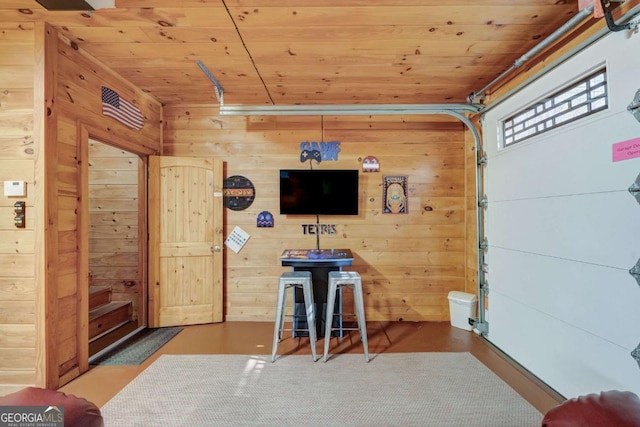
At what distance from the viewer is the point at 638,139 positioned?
1697 mm

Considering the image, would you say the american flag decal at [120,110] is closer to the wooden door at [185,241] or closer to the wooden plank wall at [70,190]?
the wooden plank wall at [70,190]

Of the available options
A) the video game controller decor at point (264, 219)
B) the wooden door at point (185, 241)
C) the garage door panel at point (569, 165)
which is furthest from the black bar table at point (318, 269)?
the garage door panel at point (569, 165)

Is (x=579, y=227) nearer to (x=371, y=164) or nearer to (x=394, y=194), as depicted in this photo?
(x=394, y=194)

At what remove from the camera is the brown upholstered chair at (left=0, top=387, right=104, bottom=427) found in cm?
99

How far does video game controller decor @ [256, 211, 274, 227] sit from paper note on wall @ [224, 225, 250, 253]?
0.24 m

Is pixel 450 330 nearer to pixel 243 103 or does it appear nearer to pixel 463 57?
pixel 463 57

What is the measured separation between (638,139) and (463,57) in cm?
148

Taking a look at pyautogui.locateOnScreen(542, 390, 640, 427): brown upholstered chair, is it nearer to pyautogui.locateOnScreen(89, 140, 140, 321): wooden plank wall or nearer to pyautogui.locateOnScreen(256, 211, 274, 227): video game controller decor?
pyautogui.locateOnScreen(256, 211, 274, 227): video game controller decor

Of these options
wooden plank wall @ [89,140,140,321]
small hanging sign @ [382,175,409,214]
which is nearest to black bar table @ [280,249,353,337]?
small hanging sign @ [382,175,409,214]

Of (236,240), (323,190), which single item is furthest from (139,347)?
(323,190)

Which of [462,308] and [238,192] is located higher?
[238,192]

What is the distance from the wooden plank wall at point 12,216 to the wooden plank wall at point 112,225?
69.6 inches

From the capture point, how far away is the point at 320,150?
12.9 feet

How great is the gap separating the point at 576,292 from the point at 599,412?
1.49 m
